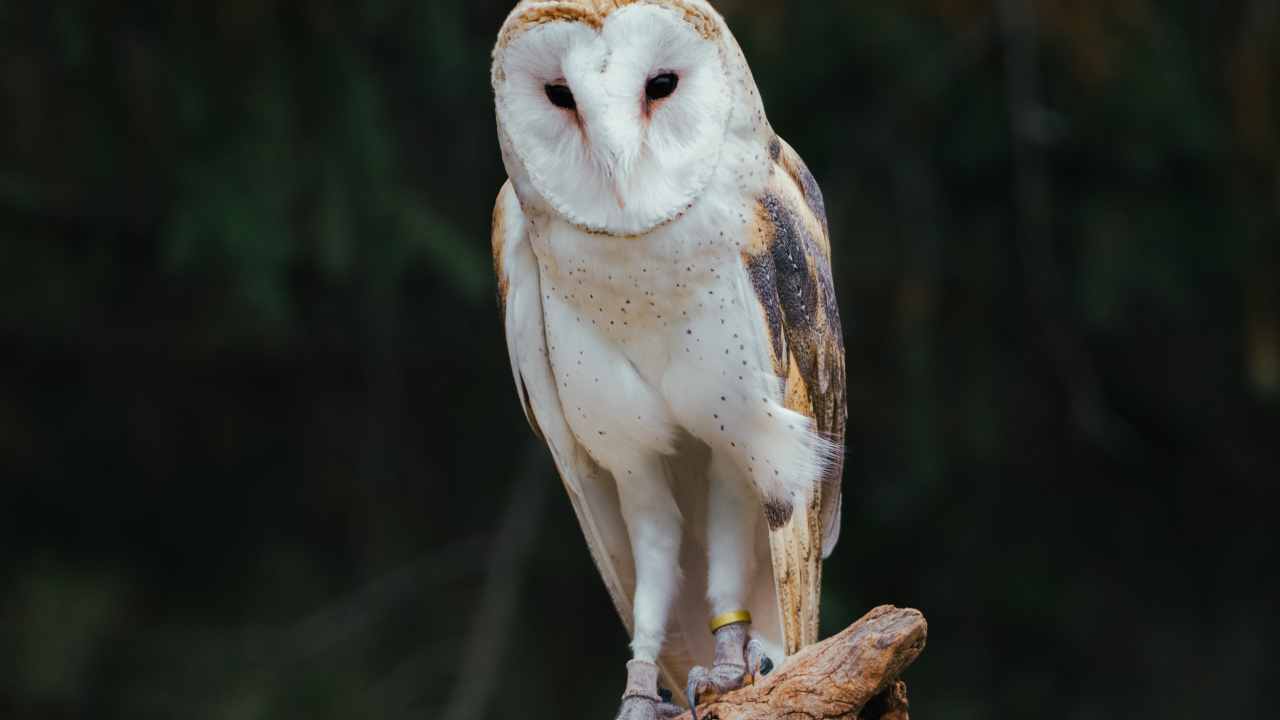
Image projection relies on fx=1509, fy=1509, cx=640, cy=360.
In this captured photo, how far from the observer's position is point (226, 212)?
2.73m

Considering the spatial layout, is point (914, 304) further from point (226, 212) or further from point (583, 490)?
point (583, 490)

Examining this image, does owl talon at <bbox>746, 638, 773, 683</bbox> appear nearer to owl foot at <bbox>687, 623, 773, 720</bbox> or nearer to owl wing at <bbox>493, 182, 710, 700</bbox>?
owl foot at <bbox>687, 623, 773, 720</bbox>

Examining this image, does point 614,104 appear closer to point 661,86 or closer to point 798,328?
point 661,86

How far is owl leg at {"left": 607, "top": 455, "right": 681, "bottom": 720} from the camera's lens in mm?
1451

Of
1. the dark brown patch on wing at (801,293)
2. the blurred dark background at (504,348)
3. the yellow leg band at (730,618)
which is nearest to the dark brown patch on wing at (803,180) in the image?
the dark brown patch on wing at (801,293)

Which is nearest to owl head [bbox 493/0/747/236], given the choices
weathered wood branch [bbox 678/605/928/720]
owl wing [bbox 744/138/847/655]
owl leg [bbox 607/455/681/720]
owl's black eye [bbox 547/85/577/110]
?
owl's black eye [bbox 547/85/577/110]

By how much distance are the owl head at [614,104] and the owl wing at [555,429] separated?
0.13 meters

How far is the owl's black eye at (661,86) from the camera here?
127cm

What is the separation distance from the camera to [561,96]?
4.19 feet

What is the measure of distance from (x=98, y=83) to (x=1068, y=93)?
1.85 metres

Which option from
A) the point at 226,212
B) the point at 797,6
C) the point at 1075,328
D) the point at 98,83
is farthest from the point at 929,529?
the point at 98,83

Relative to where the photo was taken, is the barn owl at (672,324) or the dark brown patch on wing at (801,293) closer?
the barn owl at (672,324)

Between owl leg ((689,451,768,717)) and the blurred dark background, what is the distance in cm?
142

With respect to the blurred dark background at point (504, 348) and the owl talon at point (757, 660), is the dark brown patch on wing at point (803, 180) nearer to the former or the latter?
the owl talon at point (757, 660)
